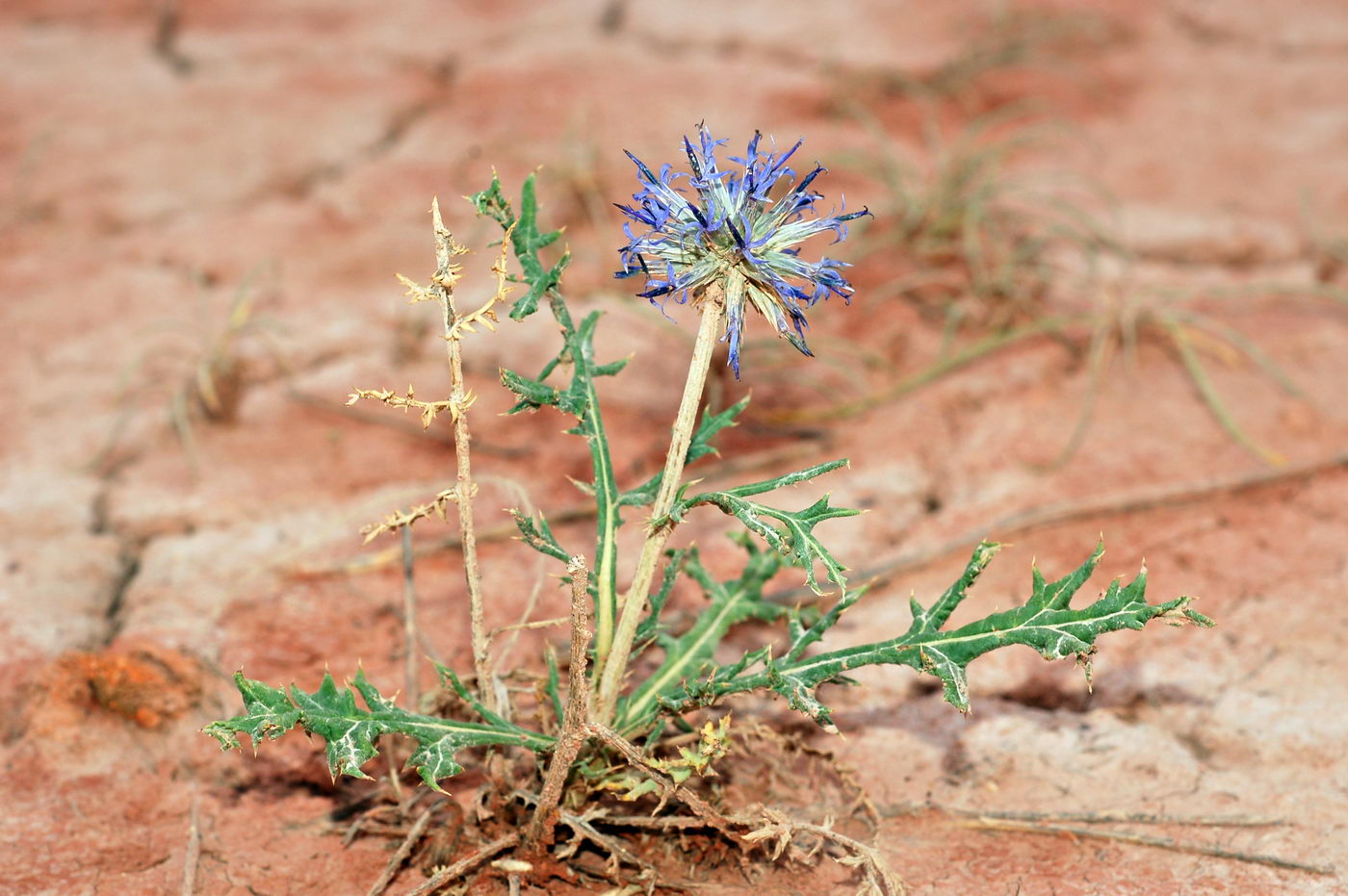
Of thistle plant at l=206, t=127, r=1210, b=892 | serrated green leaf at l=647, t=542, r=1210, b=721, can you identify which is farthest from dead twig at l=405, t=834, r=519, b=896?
serrated green leaf at l=647, t=542, r=1210, b=721

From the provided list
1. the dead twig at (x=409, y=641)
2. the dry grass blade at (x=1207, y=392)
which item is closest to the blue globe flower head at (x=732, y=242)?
the dead twig at (x=409, y=641)

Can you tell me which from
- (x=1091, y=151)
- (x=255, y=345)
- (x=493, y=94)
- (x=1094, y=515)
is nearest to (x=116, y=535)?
(x=255, y=345)

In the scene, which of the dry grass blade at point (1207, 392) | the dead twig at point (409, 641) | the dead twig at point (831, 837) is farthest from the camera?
the dry grass blade at point (1207, 392)

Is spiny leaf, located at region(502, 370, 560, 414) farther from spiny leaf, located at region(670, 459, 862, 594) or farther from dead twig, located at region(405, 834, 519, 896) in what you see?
dead twig, located at region(405, 834, 519, 896)

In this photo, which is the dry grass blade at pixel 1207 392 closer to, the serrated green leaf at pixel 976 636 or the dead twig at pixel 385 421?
the serrated green leaf at pixel 976 636

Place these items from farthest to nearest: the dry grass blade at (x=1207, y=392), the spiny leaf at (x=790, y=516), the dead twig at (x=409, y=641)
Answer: the dry grass blade at (x=1207, y=392) < the dead twig at (x=409, y=641) < the spiny leaf at (x=790, y=516)

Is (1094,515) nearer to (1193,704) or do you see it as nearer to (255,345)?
(1193,704)

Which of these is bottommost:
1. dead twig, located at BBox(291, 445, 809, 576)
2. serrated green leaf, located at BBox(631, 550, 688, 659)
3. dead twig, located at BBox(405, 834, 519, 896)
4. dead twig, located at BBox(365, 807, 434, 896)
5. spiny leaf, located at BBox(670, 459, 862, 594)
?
dead twig, located at BBox(365, 807, 434, 896)
